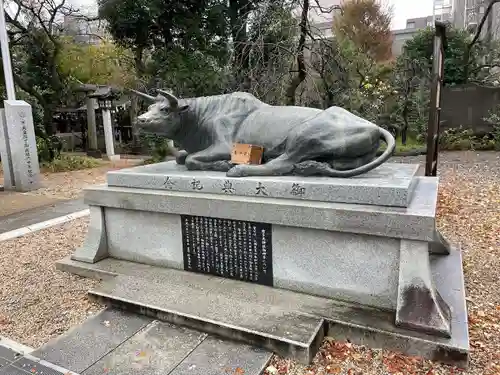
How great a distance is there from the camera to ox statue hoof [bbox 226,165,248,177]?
350cm

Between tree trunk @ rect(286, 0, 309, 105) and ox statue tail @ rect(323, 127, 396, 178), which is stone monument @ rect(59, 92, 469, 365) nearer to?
ox statue tail @ rect(323, 127, 396, 178)

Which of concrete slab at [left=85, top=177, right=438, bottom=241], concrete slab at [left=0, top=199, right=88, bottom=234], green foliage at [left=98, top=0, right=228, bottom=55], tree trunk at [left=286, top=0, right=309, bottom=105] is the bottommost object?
concrete slab at [left=0, top=199, right=88, bottom=234]

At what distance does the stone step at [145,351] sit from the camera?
8.47 feet

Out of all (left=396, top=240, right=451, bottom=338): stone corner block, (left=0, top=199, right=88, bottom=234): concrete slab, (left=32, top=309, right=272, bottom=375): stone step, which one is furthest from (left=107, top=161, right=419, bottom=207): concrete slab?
(left=0, top=199, right=88, bottom=234): concrete slab

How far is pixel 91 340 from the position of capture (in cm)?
294

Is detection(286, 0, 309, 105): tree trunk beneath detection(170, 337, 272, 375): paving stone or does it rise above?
above

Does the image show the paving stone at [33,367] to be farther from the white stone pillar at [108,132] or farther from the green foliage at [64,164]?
the white stone pillar at [108,132]

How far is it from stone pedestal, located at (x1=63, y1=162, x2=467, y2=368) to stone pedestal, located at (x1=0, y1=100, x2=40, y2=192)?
6.32 m

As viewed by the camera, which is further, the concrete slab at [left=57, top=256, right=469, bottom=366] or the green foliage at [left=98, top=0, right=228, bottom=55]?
the green foliage at [left=98, top=0, right=228, bottom=55]

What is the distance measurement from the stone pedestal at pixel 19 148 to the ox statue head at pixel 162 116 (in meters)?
6.79

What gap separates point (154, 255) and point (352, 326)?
2.08 meters

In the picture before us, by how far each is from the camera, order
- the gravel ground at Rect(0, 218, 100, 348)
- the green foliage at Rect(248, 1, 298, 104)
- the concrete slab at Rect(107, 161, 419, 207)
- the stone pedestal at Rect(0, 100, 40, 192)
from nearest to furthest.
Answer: the concrete slab at Rect(107, 161, 419, 207), the gravel ground at Rect(0, 218, 100, 348), the green foliage at Rect(248, 1, 298, 104), the stone pedestal at Rect(0, 100, 40, 192)

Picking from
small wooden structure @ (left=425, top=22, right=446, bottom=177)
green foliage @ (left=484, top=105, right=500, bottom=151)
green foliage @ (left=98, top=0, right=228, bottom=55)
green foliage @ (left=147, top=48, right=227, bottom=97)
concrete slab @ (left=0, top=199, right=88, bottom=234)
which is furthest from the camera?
green foliage @ (left=484, top=105, right=500, bottom=151)

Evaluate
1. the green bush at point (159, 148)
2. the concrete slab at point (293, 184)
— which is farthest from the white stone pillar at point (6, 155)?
the concrete slab at point (293, 184)
